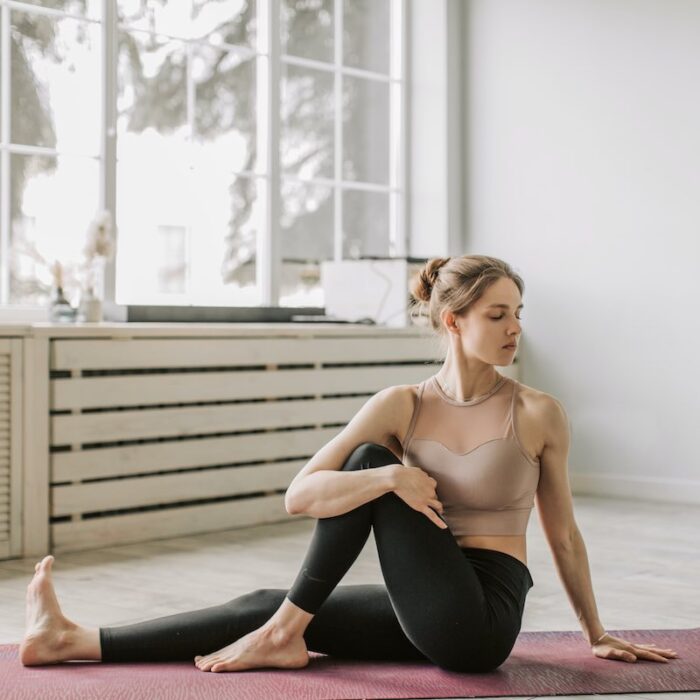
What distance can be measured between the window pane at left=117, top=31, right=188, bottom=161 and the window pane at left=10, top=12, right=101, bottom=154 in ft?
0.42

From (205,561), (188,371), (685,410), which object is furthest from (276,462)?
(685,410)

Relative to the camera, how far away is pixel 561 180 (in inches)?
220

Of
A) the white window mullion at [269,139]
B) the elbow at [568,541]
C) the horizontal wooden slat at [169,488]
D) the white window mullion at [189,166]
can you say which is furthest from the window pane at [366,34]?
the elbow at [568,541]

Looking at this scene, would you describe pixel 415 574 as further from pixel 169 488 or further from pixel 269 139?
pixel 269 139

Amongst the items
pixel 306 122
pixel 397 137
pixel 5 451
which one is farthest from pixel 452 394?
pixel 397 137

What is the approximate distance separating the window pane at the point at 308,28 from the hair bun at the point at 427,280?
10.7ft

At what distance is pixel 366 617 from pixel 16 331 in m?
1.85

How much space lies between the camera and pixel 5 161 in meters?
4.36

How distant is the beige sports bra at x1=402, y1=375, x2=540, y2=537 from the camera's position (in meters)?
2.34

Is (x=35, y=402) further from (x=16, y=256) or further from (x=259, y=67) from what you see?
(x=259, y=67)

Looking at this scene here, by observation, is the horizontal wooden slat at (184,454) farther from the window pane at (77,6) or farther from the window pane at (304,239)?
the window pane at (77,6)

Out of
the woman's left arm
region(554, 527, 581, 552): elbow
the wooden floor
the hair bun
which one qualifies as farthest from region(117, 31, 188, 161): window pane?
region(554, 527, 581, 552): elbow

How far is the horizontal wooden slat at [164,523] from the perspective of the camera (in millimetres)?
3997

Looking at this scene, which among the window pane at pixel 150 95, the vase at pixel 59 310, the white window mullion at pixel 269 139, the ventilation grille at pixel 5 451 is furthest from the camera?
the white window mullion at pixel 269 139
